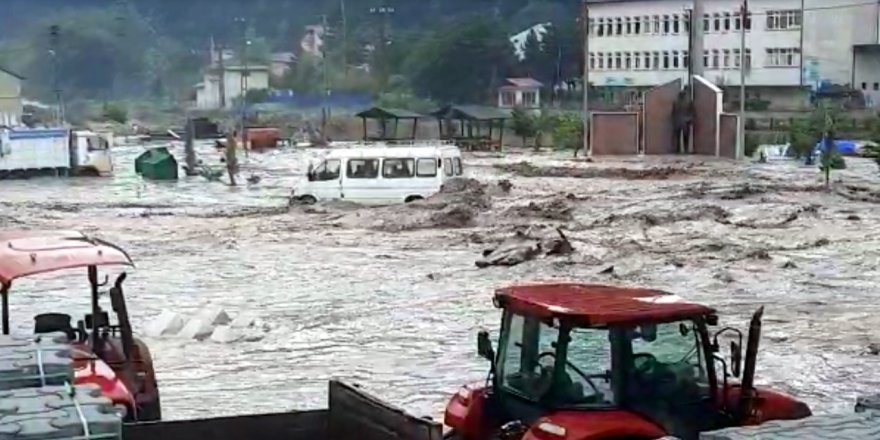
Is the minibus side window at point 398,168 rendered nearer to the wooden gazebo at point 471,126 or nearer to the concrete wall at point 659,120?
the concrete wall at point 659,120

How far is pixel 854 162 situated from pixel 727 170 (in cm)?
609

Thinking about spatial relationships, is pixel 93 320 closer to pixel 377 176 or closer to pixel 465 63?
pixel 377 176

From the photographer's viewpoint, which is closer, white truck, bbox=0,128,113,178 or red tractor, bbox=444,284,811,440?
red tractor, bbox=444,284,811,440

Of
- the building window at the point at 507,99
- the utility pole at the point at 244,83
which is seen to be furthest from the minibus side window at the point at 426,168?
the building window at the point at 507,99

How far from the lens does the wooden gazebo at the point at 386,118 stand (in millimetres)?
57906

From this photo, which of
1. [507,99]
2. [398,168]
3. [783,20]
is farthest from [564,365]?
[507,99]

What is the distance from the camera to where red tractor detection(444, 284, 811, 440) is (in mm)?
7266

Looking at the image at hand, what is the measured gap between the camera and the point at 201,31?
138000 mm

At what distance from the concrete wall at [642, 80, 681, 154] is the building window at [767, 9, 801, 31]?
A: 26124mm

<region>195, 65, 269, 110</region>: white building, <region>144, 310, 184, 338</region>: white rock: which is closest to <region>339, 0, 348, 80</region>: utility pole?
<region>195, 65, 269, 110</region>: white building

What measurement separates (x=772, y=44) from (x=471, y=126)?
2337 centimetres

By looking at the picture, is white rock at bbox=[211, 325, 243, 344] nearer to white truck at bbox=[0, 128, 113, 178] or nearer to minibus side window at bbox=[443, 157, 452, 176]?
minibus side window at bbox=[443, 157, 452, 176]

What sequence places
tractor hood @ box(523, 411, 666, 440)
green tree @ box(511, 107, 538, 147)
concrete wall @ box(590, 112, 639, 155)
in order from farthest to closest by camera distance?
green tree @ box(511, 107, 538, 147), concrete wall @ box(590, 112, 639, 155), tractor hood @ box(523, 411, 666, 440)

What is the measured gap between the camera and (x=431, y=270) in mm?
21828
